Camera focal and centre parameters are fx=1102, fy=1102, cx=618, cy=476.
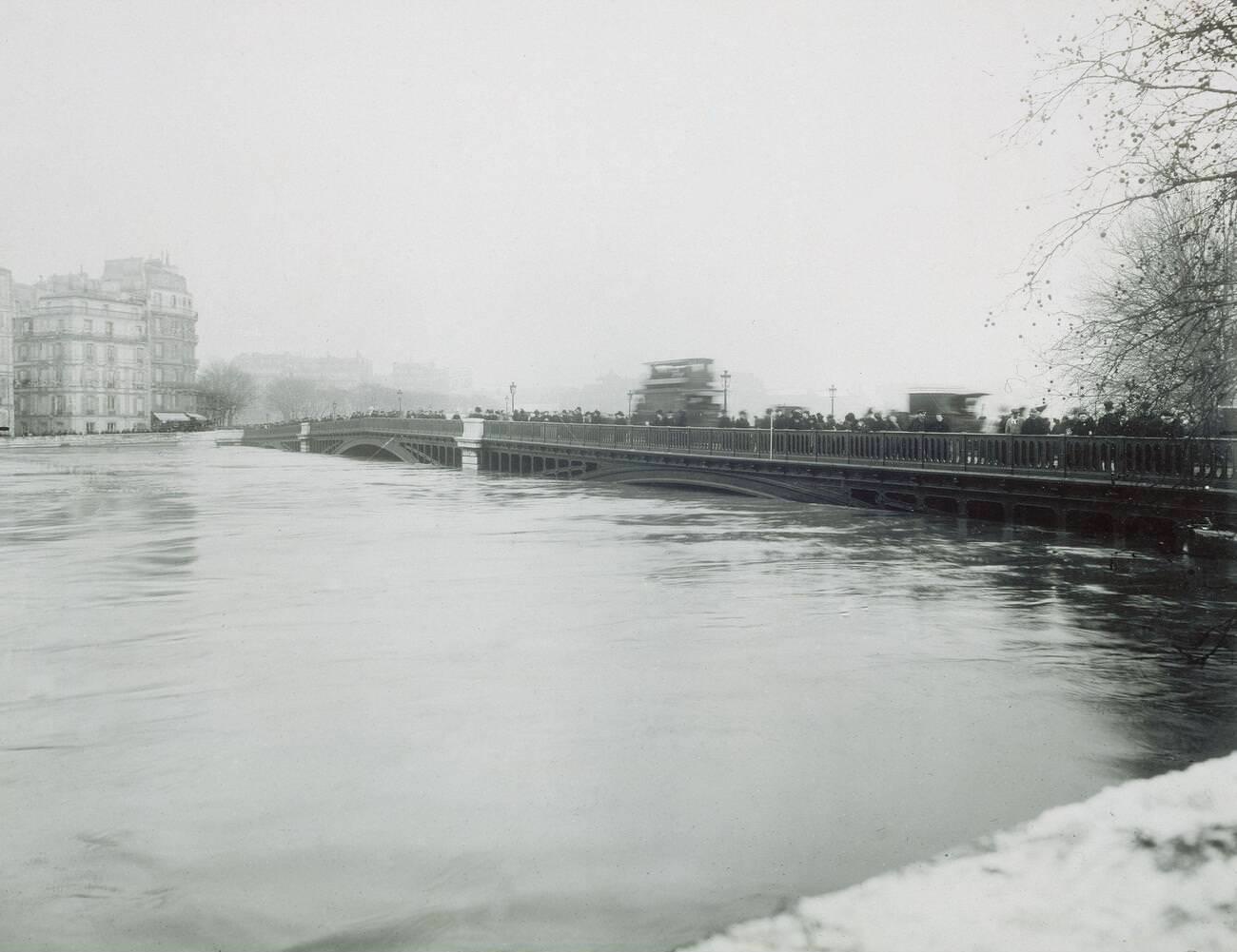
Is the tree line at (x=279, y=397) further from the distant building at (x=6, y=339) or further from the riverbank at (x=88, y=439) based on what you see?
the distant building at (x=6, y=339)

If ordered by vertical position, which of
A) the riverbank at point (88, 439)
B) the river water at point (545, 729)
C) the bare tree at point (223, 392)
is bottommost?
the river water at point (545, 729)

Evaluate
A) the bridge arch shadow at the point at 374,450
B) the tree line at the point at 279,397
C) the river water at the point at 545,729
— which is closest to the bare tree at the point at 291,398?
the tree line at the point at 279,397

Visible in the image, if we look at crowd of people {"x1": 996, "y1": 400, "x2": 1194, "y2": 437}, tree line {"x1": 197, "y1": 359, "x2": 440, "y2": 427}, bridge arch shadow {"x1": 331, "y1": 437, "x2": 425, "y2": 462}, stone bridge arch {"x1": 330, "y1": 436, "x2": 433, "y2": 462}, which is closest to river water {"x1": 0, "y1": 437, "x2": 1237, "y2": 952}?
crowd of people {"x1": 996, "y1": 400, "x2": 1194, "y2": 437}

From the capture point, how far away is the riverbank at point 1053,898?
4535 millimetres

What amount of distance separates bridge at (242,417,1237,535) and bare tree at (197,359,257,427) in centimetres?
8276

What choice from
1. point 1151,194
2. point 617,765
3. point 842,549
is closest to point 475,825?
point 617,765

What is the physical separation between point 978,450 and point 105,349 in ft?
288

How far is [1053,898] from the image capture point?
4953 millimetres

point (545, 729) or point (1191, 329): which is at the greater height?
point (1191, 329)

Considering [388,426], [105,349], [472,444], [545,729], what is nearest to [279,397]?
[105,349]

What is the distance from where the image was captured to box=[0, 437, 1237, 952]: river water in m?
5.03

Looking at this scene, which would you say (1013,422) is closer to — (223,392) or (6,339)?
(6,339)

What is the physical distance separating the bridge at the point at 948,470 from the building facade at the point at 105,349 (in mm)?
49167

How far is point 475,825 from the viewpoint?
590 cm
